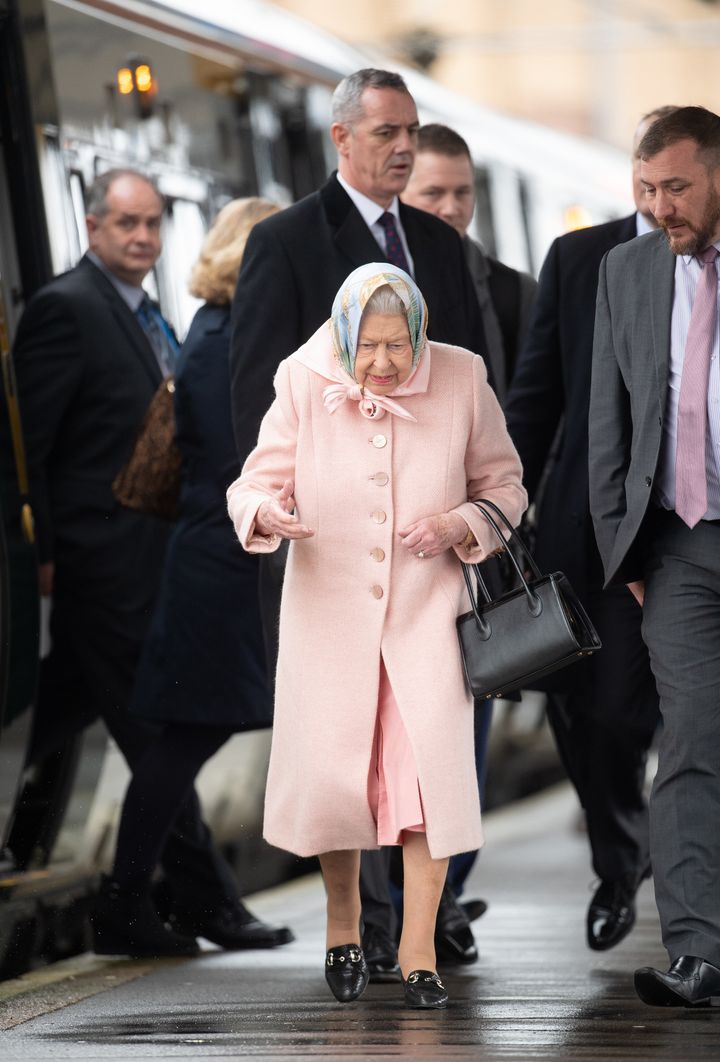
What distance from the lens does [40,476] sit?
6.02 meters

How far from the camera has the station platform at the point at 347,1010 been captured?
429 centimetres

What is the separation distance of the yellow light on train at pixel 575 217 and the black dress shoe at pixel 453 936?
675 centimetres

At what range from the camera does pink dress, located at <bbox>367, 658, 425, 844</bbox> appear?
4.79m

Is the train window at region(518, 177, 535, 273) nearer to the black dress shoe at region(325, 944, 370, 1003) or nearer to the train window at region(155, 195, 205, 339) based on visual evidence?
the train window at region(155, 195, 205, 339)

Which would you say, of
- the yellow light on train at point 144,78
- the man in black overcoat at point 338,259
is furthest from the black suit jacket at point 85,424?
the yellow light on train at point 144,78

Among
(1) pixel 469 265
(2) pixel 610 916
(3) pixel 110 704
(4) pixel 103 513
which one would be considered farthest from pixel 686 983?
(1) pixel 469 265

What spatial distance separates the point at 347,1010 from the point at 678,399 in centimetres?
156

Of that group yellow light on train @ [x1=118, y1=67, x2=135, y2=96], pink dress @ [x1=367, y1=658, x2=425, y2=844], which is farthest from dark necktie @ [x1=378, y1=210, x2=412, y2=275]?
yellow light on train @ [x1=118, y1=67, x2=135, y2=96]

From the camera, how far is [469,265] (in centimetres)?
633

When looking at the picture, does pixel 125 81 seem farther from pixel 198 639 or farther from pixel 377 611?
pixel 377 611

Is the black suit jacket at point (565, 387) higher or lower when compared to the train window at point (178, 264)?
lower

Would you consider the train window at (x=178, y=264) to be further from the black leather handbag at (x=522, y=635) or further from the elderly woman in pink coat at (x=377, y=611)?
the black leather handbag at (x=522, y=635)

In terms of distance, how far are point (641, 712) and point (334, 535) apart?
1391mm

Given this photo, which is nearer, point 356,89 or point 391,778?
point 391,778
